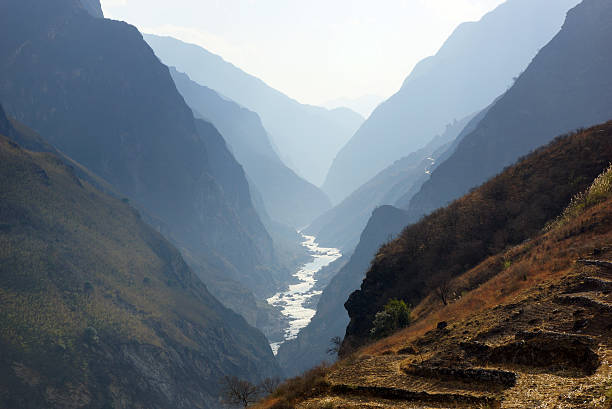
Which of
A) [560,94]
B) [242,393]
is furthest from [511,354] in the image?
[560,94]

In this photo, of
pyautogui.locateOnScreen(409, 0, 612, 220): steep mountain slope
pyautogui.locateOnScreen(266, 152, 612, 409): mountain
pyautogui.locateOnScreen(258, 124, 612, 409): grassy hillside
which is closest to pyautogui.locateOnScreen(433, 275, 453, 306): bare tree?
→ pyautogui.locateOnScreen(258, 124, 612, 409): grassy hillside

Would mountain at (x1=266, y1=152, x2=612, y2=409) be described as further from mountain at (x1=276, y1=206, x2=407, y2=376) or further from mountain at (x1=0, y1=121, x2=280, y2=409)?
mountain at (x1=276, y1=206, x2=407, y2=376)

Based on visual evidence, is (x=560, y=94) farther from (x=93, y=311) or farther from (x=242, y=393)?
(x=93, y=311)

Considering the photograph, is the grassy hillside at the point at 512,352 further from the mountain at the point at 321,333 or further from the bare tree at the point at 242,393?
the mountain at the point at 321,333

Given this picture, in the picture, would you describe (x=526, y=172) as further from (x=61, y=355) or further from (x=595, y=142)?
(x=61, y=355)

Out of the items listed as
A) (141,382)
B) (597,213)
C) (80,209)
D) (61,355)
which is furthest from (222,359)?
(597,213)

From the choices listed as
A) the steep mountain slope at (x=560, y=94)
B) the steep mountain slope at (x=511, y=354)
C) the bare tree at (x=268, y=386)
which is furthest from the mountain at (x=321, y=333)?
the steep mountain slope at (x=511, y=354)
